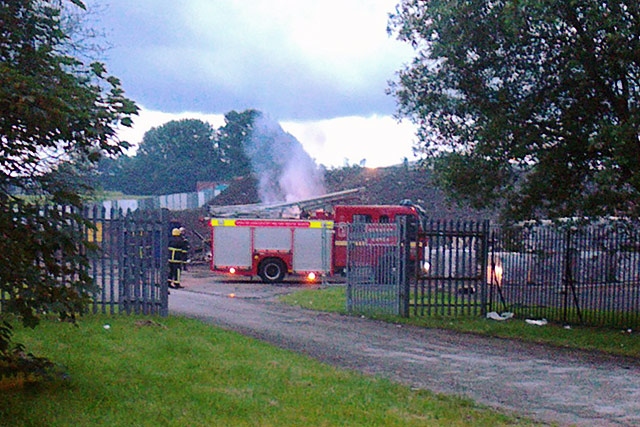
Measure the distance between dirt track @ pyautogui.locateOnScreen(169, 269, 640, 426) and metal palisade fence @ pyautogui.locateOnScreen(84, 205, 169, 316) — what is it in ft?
5.01

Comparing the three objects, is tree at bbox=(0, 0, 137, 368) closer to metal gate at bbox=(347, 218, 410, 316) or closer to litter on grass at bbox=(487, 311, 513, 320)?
metal gate at bbox=(347, 218, 410, 316)

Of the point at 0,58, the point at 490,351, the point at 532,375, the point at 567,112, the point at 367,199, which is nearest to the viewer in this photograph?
the point at 0,58

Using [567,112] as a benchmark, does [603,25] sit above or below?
above

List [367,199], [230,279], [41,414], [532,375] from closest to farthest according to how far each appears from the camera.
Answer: [41,414] < [532,375] < [230,279] < [367,199]

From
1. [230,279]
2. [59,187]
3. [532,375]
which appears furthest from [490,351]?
[230,279]

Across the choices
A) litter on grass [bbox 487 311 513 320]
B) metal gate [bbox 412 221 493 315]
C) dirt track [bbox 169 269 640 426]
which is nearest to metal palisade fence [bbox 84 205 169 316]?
dirt track [bbox 169 269 640 426]

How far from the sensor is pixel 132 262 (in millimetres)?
14016

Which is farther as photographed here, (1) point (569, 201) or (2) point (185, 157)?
(2) point (185, 157)

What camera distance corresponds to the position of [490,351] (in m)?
12.9

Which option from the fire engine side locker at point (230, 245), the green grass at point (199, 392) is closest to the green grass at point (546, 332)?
the green grass at point (199, 392)

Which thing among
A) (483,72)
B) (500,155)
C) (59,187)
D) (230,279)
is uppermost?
(483,72)

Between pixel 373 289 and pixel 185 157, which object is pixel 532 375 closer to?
pixel 373 289

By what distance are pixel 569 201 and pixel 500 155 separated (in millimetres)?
2268

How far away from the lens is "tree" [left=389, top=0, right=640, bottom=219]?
13.5 metres
